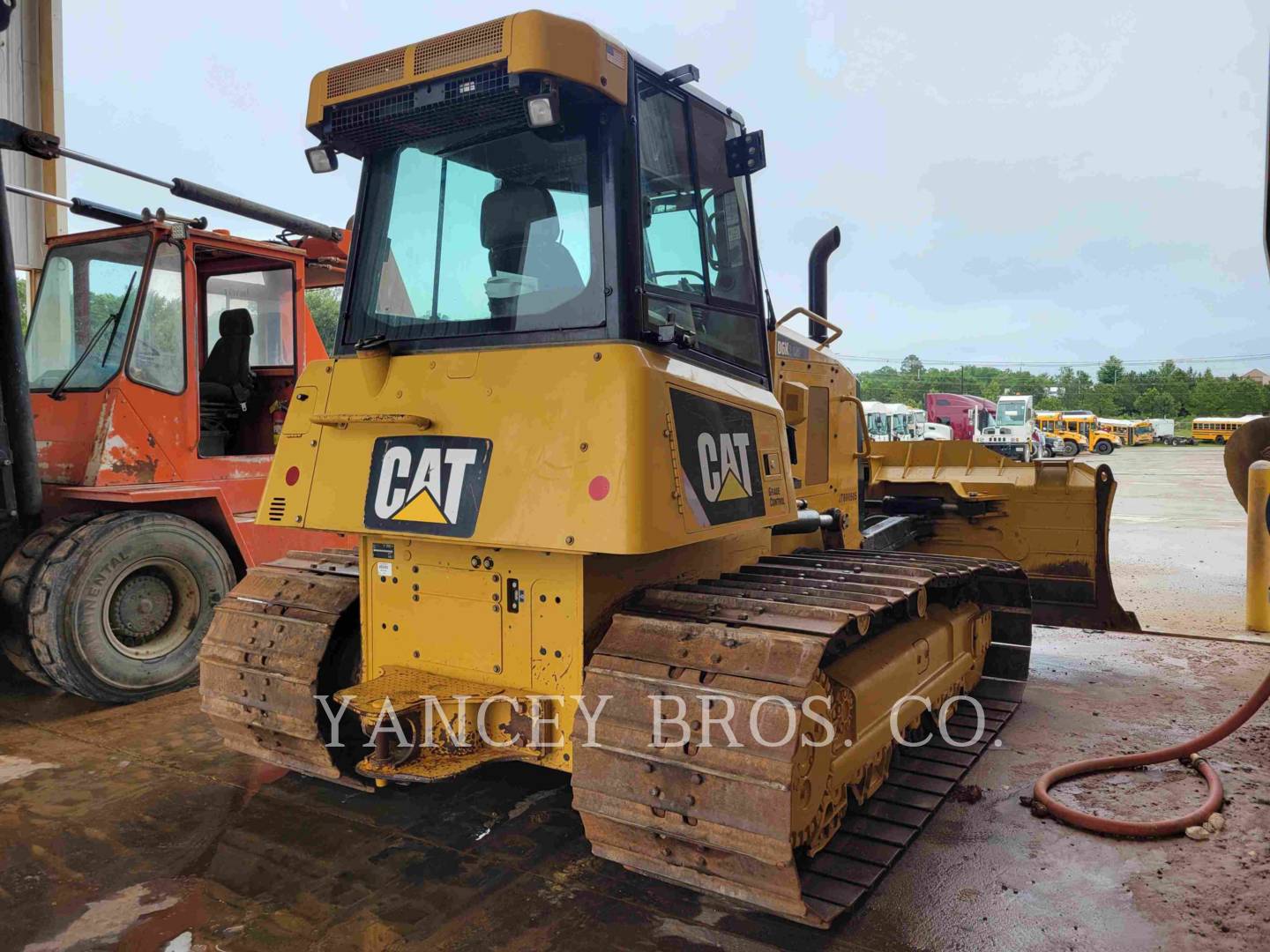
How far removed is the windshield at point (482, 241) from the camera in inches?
125

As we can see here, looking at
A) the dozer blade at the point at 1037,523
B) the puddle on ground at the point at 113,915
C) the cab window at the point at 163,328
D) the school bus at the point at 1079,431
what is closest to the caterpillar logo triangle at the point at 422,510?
the puddle on ground at the point at 113,915

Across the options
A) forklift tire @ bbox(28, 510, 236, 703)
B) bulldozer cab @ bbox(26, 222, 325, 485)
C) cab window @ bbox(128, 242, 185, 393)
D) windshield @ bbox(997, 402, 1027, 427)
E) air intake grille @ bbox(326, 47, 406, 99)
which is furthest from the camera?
windshield @ bbox(997, 402, 1027, 427)

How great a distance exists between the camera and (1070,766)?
A: 4254mm

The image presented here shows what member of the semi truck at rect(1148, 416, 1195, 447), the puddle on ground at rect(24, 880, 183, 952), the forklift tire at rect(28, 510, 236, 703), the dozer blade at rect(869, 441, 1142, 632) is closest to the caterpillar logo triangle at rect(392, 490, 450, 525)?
the puddle on ground at rect(24, 880, 183, 952)

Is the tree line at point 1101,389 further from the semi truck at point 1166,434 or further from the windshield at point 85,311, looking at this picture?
the windshield at point 85,311

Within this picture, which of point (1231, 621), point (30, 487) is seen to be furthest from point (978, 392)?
point (30, 487)

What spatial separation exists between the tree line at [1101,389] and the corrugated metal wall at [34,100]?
40601 millimetres

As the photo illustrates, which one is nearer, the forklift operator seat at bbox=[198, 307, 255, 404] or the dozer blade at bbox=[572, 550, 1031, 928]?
the dozer blade at bbox=[572, 550, 1031, 928]

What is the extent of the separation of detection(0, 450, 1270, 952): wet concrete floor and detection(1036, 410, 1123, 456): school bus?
145ft

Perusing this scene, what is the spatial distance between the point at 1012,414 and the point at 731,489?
4030 cm

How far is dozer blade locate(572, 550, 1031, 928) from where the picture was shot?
103 inches

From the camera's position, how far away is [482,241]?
341 cm

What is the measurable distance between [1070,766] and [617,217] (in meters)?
3.18

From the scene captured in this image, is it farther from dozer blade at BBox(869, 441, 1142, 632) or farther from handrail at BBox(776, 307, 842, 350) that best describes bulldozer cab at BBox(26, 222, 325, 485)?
dozer blade at BBox(869, 441, 1142, 632)
